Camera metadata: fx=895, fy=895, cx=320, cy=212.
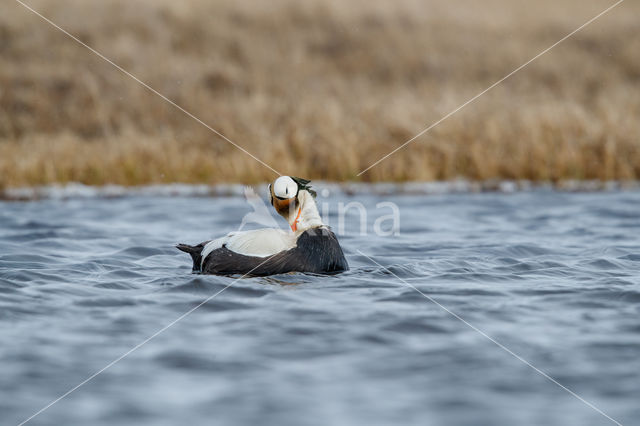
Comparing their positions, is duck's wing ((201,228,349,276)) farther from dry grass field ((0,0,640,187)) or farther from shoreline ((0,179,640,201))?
dry grass field ((0,0,640,187))

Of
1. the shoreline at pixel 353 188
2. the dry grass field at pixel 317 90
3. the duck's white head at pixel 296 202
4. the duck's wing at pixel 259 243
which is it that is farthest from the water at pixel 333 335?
the dry grass field at pixel 317 90

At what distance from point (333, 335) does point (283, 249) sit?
1712mm

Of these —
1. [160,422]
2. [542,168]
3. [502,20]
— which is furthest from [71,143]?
[502,20]

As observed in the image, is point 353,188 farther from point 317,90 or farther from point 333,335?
point 333,335

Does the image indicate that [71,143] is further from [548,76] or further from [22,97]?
[548,76]

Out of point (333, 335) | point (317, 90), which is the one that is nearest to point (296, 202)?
point (333, 335)

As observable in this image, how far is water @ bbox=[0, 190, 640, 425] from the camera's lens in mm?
4402

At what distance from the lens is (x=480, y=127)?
15336 millimetres

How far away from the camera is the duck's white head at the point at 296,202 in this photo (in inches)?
291

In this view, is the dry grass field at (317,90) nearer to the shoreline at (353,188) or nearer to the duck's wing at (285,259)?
the shoreline at (353,188)

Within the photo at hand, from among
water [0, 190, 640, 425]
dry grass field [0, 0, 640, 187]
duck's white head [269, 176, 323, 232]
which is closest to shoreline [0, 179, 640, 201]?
dry grass field [0, 0, 640, 187]

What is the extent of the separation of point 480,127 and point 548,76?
865 centimetres

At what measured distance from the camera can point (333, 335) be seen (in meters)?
5.59

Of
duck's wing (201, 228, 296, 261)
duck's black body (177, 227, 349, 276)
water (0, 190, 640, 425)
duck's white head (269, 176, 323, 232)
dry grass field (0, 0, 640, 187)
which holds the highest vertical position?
dry grass field (0, 0, 640, 187)
